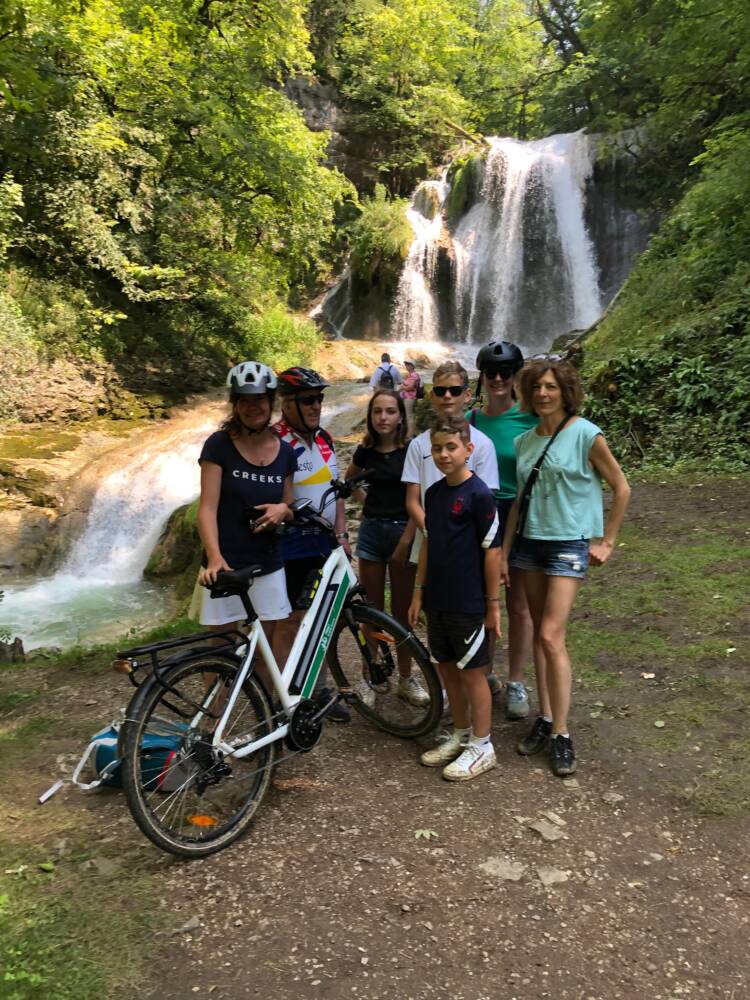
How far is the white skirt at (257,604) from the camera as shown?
3.14 metres

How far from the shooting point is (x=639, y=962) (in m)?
2.19

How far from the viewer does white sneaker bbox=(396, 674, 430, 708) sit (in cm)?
387

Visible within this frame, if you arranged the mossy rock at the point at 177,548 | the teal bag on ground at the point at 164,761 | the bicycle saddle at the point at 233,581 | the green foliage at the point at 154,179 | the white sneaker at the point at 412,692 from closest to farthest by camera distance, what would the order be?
the teal bag on ground at the point at 164,761, the bicycle saddle at the point at 233,581, the white sneaker at the point at 412,692, the mossy rock at the point at 177,548, the green foliage at the point at 154,179

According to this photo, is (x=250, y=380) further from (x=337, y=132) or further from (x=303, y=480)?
(x=337, y=132)

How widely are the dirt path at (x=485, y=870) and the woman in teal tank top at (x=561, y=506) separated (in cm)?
43

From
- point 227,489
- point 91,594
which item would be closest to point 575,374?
point 227,489

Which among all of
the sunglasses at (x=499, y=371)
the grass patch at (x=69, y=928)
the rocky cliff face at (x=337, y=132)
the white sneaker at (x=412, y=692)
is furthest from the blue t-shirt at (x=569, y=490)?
the rocky cliff face at (x=337, y=132)

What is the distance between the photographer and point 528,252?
22.8 metres

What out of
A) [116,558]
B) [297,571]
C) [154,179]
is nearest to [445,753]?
[297,571]

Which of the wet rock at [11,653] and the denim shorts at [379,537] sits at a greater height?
the denim shorts at [379,537]

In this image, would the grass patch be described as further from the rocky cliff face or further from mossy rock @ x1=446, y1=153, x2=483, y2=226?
the rocky cliff face

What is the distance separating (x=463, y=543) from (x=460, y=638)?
46 cm

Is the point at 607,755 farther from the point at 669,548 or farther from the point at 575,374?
the point at 669,548

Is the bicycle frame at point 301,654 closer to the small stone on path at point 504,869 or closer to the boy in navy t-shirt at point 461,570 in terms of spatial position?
the boy in navy t-shirt at point 461,570
